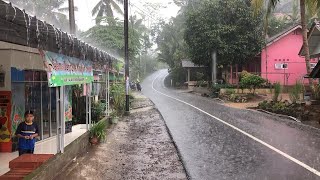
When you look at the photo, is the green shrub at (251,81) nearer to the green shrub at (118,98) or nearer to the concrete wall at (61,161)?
the green shrub at (118,98)

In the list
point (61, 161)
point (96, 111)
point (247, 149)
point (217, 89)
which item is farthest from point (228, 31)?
point (61, 161)

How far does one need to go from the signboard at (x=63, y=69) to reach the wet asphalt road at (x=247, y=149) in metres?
3.37

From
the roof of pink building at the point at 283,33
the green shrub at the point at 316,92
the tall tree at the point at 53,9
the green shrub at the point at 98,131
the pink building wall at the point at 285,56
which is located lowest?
the green shrub at the point at 98,131

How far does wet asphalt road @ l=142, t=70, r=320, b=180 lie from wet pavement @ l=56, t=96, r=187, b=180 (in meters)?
0.42

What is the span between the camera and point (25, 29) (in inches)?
213

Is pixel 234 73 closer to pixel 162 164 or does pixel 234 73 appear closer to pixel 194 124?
pixel 194 124

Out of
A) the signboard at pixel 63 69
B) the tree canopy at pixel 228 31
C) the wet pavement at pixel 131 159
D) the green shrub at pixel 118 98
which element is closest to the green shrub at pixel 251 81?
the tree canopy at pixel 228 31

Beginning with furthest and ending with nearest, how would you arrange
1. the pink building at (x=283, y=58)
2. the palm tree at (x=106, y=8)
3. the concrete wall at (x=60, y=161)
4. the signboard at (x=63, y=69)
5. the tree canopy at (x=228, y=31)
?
the palm tree at (x=106, y=8) < the pink building at (x=283, y=58) < the tree canopy at (x=228, y=31) < the signboard at (x=63, y=69) < the concrete wall at (x=60, y=161)

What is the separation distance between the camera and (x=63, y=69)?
8070 millimetres

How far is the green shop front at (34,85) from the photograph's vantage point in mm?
8039

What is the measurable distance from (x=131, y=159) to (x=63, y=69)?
3.17 m

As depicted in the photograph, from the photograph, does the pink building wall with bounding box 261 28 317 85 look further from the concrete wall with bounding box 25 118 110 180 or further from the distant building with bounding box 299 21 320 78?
the concrete wall with bounding box 25 118 110 180

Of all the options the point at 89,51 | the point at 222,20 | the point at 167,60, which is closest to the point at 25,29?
the point at 89,51

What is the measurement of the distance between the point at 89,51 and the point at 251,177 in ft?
17.8
